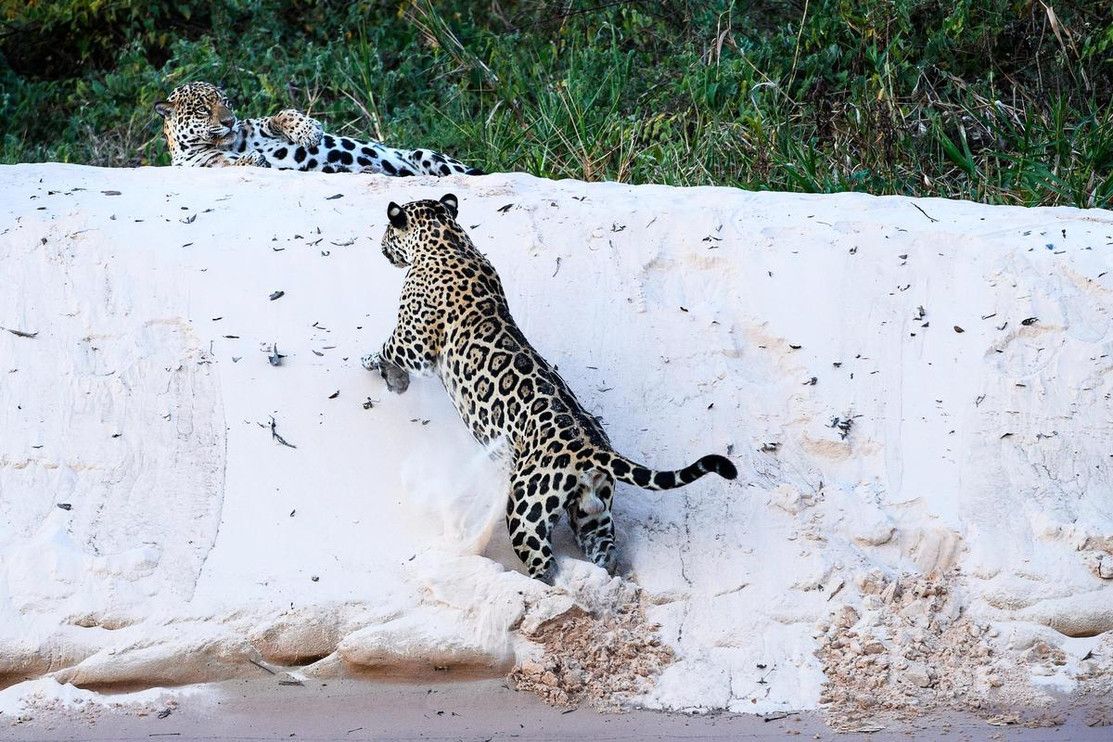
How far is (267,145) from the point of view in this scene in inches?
374

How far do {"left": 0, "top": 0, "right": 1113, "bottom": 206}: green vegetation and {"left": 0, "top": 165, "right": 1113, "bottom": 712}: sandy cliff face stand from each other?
4.31 ft

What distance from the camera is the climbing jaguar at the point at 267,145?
Result: 9.29 metres

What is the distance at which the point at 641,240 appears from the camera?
7.50 metres

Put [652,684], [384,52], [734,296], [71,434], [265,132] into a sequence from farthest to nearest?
[384,52] → [265,132] → [734,296] → [71,434] → [652,684]

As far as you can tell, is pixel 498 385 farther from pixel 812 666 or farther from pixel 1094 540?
pixel 1094 540

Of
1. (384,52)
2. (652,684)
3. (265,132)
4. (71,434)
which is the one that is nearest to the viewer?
(652,684)

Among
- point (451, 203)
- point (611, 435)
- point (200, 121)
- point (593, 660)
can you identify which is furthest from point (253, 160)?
point (593, 660)

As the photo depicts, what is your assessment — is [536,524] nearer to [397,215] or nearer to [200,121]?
[397,215]

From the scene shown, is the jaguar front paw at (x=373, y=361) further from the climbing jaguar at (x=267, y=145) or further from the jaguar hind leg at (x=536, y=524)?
the climbing jaguar at (x=267, y=145)

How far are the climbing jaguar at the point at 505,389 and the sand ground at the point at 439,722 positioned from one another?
62cm

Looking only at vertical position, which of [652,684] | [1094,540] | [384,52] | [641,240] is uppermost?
[384,52]

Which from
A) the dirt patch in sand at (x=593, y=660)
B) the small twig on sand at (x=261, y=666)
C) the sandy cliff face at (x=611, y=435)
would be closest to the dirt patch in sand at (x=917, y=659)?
the sandy cliff face at (x=611, y=435)

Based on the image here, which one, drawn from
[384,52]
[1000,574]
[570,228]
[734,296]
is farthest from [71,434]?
[384,52]

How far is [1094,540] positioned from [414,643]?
279 cm
